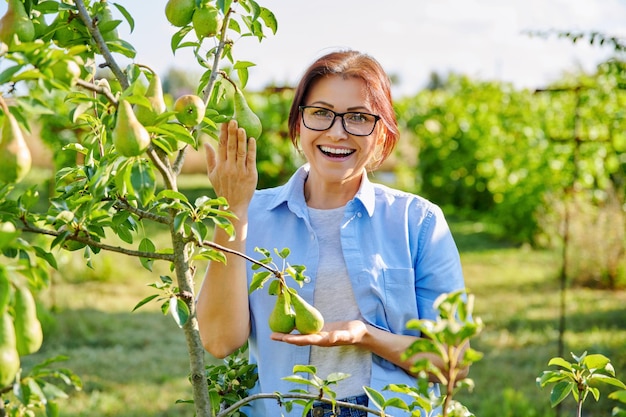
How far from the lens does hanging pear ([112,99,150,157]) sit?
3.10ft

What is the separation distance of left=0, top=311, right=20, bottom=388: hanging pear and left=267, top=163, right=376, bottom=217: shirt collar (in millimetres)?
1105

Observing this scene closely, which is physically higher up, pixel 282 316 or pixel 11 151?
pixel 11 151

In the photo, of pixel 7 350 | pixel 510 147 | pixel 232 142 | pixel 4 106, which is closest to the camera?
pixel 7 350

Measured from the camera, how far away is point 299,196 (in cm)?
191

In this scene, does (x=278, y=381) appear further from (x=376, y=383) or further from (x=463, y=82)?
(x=463, y=82)

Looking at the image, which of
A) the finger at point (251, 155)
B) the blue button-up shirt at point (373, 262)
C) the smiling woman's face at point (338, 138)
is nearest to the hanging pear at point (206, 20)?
the finger at point (251, 155)

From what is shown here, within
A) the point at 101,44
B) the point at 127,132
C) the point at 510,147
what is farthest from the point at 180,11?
the point at 510,147

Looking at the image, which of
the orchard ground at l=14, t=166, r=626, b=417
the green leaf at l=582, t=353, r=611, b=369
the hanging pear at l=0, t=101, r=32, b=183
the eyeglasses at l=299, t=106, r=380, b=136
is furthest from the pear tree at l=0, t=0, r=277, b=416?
the orchard ground at l=14, t=166, r=626, b=417

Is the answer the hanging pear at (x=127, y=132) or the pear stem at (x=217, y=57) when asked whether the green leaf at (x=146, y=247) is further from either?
the hanging pear at (x=127, y=132)

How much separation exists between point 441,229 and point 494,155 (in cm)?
768

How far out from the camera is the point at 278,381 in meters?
1.76

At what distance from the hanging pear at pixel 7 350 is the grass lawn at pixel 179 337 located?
1.95 metres

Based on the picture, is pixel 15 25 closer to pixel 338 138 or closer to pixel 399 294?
pixel 338 138

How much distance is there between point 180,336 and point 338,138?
3.65 metres
